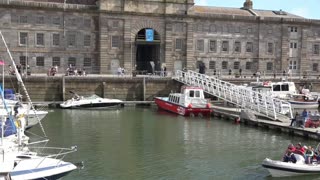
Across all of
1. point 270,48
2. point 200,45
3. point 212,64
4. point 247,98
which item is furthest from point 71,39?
point 270,48

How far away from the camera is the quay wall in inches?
1861

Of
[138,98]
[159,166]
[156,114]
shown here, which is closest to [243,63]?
[138,98]

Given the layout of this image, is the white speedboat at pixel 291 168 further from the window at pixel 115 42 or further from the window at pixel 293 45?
the window at pixel 293 45

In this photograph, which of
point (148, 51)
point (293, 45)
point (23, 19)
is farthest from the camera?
point (293, 45)

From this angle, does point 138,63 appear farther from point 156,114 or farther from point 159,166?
point 159,166

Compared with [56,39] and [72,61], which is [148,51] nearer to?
[72,61]

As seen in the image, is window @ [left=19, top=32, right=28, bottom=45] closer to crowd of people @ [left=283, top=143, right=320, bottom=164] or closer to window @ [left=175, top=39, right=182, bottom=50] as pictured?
window @ [left=175, top=39, right=182, bottom=50]

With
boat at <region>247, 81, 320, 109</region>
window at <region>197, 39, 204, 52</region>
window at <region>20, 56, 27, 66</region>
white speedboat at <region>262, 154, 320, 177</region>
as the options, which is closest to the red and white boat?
boat at <region>247, 81, 320, 109</region>

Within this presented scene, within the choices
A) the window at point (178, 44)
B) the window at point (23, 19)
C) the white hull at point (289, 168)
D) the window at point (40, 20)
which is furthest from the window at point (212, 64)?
the white hull at point (289, 168)

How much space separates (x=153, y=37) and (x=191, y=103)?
21098mm

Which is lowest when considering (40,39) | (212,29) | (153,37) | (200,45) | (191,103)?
(191,103)

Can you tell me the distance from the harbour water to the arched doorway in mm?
20884

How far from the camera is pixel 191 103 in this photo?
41.5 metres

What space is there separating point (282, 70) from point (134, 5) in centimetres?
2461
